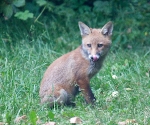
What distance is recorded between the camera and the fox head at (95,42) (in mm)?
6629

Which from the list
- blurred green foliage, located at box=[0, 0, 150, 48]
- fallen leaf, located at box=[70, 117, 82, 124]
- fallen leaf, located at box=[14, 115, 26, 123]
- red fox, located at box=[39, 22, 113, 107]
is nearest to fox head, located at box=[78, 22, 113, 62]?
red fox, located at box=[39, 22, 113, 107]

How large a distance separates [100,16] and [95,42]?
12.5ft

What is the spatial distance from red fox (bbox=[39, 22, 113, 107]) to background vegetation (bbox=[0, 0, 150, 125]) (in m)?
0.20

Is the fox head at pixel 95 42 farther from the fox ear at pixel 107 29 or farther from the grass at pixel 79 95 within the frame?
the grass at pixel 79 95

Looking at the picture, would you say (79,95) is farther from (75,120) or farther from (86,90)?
(75,120)

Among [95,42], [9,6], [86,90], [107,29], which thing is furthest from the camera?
[9,6]

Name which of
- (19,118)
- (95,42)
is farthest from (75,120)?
(95,42)

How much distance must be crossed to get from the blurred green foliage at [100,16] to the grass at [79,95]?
15.6 inches

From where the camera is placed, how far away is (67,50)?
9.37 metres

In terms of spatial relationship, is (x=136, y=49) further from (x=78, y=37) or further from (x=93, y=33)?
(x=93, y=33)

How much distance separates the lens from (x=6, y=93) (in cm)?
654

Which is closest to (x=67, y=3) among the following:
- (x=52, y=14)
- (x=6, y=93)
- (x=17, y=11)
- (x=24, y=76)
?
(x=52, y=14)

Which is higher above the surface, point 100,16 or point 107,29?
point 100,16

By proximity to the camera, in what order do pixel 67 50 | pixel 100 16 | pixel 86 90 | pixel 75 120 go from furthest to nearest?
pixel 100 16
pixel 67 50
pixel 86 90
pixel 75 120
